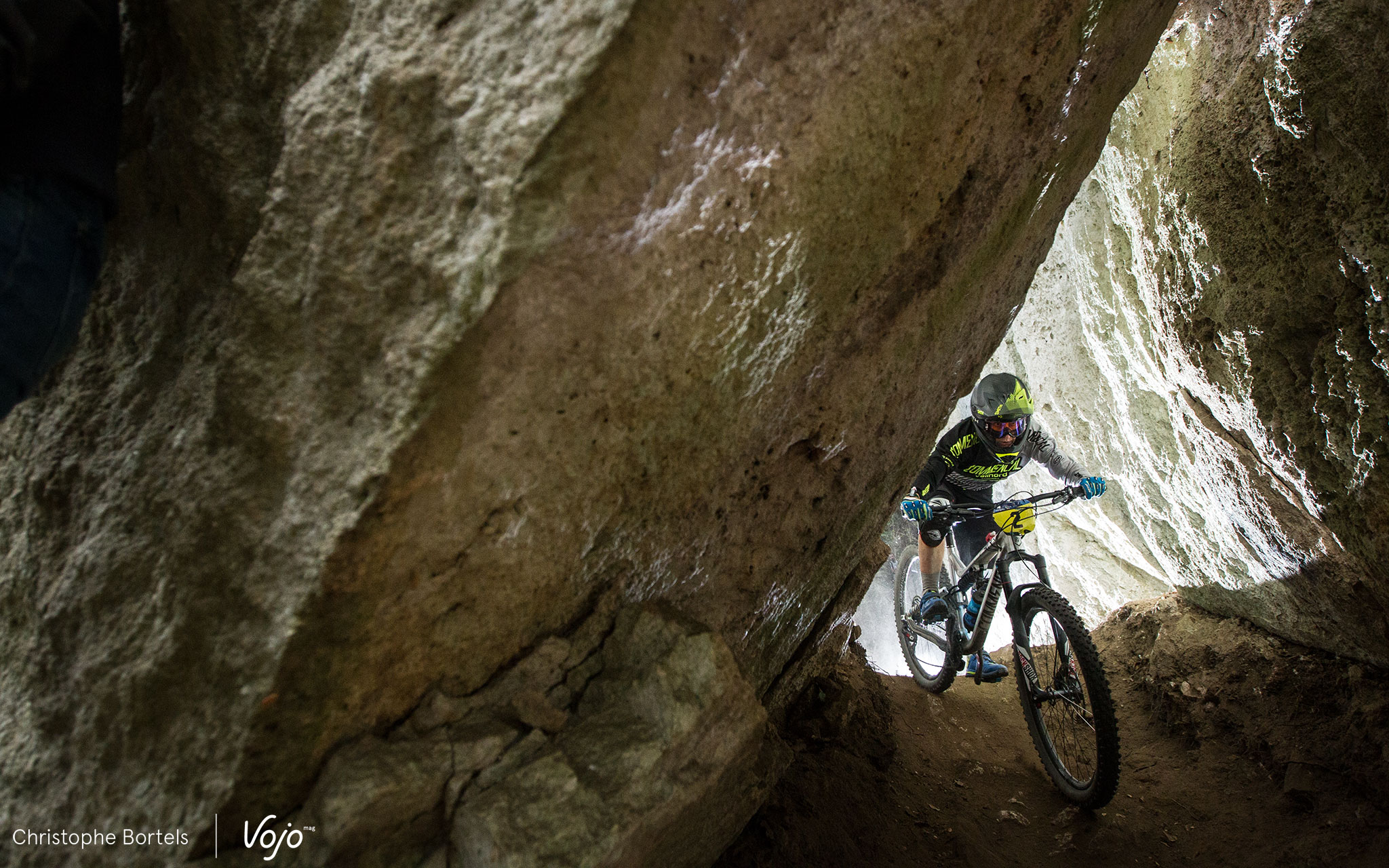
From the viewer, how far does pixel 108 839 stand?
4.58 ft

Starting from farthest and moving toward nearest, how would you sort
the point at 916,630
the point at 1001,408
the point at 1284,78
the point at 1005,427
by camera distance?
the point at 916,630 → the point at 1005,427 → the point at 1001,408 → the point at 1284,78

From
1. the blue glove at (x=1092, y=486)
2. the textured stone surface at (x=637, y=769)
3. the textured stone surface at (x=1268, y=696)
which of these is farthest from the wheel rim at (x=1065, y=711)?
the textured stone surface at (x=637, y=769)

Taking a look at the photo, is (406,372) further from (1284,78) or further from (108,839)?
(1284,78)

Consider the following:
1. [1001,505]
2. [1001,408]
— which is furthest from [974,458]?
[1001,505]

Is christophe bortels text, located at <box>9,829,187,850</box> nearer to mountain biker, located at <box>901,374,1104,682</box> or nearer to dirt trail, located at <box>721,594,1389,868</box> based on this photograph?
dirt trail, located at <box>721,594,1389,868</box>

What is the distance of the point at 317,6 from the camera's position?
1520 millimetres

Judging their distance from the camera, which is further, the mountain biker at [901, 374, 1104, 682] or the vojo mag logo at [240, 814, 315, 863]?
the mountain biker at [901, 374, 1104, 682]

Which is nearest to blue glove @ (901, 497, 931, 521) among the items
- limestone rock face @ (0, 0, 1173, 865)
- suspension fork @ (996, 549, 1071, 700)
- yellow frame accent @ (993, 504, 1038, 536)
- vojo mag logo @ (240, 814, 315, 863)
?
yellow frame accent @ (993, 504, 1038, 536)

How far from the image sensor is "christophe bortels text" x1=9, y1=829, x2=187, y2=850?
1389 millimetres

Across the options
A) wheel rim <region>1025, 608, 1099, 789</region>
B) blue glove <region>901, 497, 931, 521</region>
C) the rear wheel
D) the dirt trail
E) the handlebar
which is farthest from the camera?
the rear wheel

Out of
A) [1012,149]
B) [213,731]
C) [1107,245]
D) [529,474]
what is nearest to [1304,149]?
[1012,149]

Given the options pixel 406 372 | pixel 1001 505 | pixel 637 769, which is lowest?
pixel 637 769

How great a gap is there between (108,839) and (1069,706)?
3.62 meters

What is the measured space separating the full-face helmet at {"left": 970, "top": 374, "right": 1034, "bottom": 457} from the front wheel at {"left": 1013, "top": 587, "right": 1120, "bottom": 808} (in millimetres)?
905
